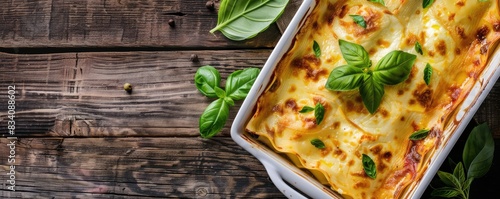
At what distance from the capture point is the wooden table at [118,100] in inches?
75.6

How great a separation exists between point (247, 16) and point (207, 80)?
0.24 meters

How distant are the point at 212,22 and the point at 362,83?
629mm

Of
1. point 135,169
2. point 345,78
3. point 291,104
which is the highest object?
point 345,78

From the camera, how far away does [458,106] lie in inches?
60.0

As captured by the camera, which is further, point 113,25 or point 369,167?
point 113,25

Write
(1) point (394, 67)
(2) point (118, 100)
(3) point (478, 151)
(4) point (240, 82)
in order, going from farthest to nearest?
(2) point (118, 100) → (4) point (240, 82) → (3) point (478, 151) → (1) point (394, 67)

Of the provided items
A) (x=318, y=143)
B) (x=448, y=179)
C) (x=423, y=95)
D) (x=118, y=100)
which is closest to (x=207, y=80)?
(x=118, y=100)

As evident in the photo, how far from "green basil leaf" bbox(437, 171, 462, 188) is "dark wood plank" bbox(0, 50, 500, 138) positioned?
25.8 inches

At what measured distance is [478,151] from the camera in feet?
5.48

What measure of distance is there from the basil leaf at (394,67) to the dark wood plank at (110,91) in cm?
50

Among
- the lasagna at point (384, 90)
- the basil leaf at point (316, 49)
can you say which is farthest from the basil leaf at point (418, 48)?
the basil leaf at point (316, 49)

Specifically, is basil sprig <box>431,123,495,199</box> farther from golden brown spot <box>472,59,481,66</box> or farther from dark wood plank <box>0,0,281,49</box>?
dark wood plank <box>0,0,281,49</box>

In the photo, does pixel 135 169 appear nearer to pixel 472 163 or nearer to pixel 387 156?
pixel 387 156

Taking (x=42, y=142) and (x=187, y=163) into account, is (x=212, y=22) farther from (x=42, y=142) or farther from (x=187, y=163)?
(x=42, y=142)
